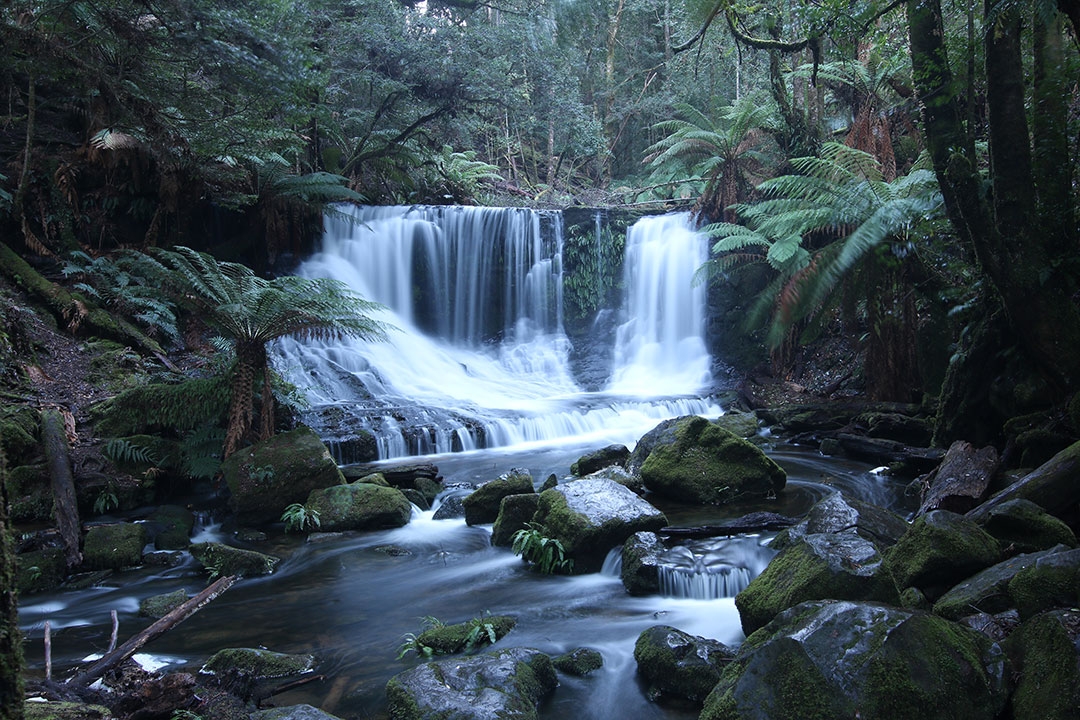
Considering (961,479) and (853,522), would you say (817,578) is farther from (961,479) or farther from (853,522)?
(961,479)

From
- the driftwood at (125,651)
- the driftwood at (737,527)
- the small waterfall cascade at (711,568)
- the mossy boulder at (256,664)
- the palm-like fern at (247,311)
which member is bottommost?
the mossy boulder at (256,664)

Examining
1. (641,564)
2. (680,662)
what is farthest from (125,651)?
(641,564)

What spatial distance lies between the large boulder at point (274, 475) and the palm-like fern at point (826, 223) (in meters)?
4.55

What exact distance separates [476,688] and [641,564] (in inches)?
75.1

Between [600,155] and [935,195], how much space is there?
19818 mm

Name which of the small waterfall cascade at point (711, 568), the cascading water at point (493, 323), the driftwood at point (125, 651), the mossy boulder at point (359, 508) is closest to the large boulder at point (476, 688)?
the driftwood at point (125, 651)

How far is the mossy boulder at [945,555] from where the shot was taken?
3.52 metres

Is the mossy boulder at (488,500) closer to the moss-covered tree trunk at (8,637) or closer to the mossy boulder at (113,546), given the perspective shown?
the mossy boulder at (113,546)

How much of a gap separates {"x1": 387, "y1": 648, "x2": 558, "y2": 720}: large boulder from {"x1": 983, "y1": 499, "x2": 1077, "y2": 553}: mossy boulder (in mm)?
2568

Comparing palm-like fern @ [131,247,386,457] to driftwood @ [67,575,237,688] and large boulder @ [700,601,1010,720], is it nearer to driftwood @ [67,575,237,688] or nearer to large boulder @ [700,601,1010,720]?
driftwood @ [67,575,237,688]

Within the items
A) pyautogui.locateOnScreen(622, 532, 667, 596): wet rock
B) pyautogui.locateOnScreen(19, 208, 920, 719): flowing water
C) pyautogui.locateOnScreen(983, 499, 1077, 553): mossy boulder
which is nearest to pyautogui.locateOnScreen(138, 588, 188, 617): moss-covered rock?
pyautogui.locateOnScreen(19, 208, 920, 719): flowing water

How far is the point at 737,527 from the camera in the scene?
5516mm

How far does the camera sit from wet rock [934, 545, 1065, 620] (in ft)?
10.3

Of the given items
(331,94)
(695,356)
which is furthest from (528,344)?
(331,94)
